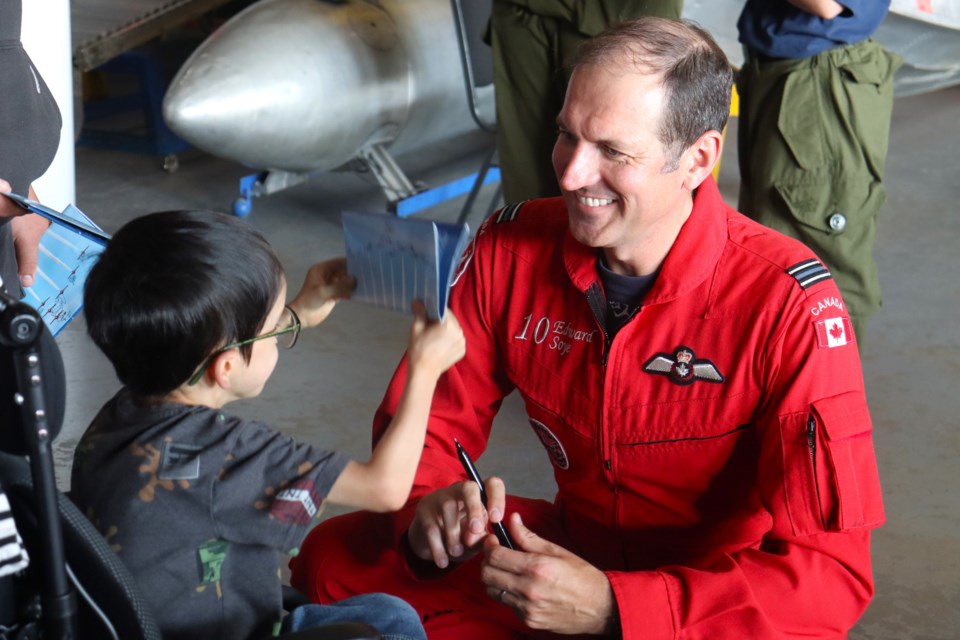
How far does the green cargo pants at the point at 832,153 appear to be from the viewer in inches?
116

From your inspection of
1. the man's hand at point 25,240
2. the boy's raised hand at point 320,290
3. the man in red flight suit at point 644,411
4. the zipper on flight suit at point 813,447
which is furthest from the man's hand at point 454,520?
the man's hand at point 25,240

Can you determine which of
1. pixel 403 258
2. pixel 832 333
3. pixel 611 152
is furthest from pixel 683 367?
pixel 403 258

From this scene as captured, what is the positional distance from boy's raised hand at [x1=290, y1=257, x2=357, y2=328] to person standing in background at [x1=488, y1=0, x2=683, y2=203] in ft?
5.67

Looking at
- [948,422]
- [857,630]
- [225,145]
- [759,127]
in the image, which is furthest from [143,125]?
[857,630]

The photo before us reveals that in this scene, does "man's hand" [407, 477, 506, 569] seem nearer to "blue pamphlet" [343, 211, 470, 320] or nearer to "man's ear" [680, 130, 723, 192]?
"blue pamphlet" [343, 211, 470, 320]

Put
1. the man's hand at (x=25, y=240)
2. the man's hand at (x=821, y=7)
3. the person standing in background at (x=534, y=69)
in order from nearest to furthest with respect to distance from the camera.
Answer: the man's hand at (x=25, y=240)
the man's hand at (x=821, y=7)
the person standing in background at (x=534, y=69)

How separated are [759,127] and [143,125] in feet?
12.1

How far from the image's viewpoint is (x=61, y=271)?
165cm

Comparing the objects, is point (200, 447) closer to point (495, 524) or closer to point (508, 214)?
point (495, 524)

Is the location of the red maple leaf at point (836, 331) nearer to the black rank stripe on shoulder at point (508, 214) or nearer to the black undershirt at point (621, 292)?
the black undershirt at point (621, 292)

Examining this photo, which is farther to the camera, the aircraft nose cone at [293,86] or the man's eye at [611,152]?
the aircraft nose cone at [293,86]

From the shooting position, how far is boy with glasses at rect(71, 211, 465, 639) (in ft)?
4.40

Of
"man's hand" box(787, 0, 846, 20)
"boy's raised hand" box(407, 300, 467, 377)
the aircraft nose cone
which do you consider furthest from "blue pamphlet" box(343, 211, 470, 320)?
the aircraft nose cone

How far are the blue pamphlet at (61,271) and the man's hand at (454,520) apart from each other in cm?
55
